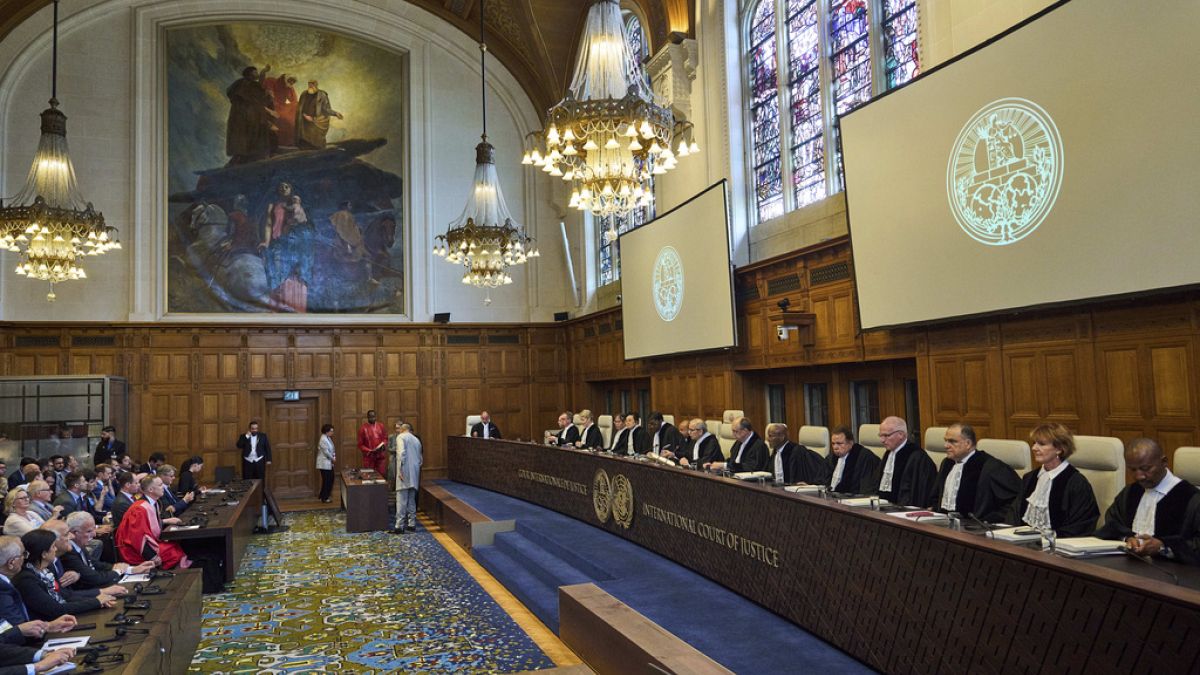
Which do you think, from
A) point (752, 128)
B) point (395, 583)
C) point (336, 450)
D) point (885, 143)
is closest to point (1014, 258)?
point (885, 143)

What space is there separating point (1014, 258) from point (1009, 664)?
419cm

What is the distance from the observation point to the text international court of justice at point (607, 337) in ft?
15.2

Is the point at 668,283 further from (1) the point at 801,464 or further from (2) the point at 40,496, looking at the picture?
(2) the point at 40,496

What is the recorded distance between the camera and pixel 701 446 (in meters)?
9.27

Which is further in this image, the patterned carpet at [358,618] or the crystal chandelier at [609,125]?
the crystal chandelier at [609,125]

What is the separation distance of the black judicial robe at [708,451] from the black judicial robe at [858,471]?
2388 millimetres

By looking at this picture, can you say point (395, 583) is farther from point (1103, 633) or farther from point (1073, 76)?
point (1073, 76)

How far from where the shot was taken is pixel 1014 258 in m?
6.68

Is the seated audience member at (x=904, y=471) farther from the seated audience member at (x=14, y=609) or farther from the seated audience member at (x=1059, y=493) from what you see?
the seated audience member at (x=14, y=609)

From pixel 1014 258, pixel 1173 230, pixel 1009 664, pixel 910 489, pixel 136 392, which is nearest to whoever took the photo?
pixel 1009 664

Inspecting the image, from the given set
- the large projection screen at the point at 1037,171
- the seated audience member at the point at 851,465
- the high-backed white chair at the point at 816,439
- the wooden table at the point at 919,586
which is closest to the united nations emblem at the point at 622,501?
the wooden table at the point at 919,586

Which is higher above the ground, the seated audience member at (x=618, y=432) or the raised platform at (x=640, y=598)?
the seated audience member at (x=618, y=432)

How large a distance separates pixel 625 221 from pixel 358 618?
10191mm

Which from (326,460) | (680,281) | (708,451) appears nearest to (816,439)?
(708,451)
